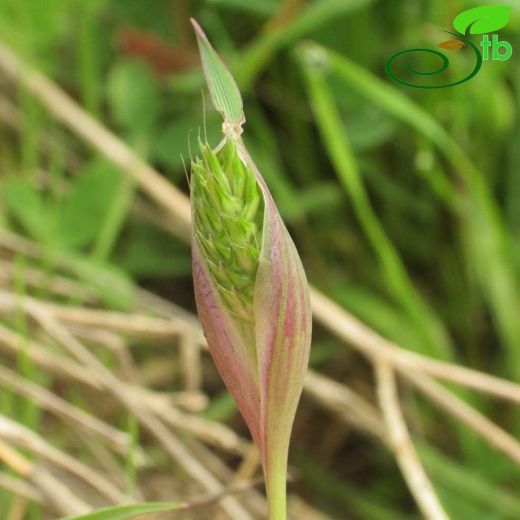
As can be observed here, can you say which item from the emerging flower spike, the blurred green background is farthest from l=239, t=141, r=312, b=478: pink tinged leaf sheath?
the blurred green background

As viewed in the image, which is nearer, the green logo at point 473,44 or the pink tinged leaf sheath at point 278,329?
the pink tinged leaf sheath at point 278,329

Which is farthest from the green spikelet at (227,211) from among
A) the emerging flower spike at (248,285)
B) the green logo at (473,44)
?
the green logo at (473,44)

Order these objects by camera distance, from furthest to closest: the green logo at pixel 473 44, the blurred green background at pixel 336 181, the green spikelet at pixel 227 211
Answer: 1. the blurred green background at pixel 336 181
2. the green logo at pixel 473 44
3. the green spikelet at pixel 227 211

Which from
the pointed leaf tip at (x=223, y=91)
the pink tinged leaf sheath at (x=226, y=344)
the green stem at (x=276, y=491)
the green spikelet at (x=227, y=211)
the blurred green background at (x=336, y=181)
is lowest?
the green stem at (x=276, y=491)

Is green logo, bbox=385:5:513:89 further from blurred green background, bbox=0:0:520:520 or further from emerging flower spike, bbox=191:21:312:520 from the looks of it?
emerging flower spike, bbox=191:21:312:520

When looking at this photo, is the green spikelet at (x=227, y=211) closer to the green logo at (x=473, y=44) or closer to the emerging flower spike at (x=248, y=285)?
the emerging flower spike at (x=248, y=285)

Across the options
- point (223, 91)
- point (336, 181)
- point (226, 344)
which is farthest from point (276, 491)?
point (336, 181)

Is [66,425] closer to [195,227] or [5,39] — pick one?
[5,39]

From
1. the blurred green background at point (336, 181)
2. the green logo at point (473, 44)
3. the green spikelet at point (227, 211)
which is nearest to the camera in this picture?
the green spikelet at point (227, 211)

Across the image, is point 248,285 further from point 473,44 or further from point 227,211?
point 473,44
